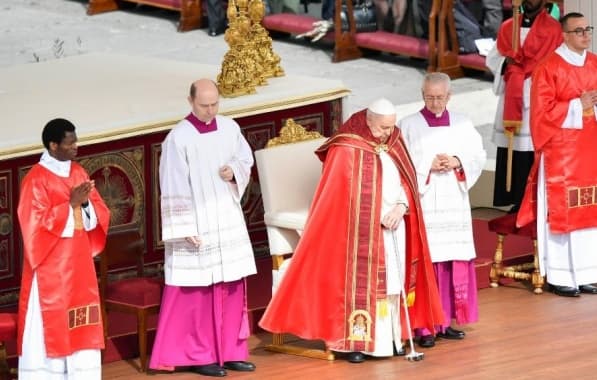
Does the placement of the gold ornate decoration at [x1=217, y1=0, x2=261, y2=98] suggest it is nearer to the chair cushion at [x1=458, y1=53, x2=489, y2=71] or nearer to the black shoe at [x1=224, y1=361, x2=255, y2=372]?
the black shoe at [x1=224, y1=361, x2=255, y2=372]

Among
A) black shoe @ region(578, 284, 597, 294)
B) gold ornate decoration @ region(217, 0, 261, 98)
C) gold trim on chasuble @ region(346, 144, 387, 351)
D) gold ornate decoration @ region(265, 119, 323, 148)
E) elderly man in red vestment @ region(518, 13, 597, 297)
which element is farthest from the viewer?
black shoe @ region(578, 284, 597, 294)

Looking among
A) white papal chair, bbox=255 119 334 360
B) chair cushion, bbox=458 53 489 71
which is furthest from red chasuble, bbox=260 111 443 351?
chair cushion, bbox=458 53 489 71

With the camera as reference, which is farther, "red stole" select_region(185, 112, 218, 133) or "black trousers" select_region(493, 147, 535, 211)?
"black trousers" select_region(493, 147, 535, 211)

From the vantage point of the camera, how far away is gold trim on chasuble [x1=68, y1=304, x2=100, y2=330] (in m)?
8.91

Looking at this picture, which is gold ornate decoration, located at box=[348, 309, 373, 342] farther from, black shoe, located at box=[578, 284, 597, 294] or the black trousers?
the black trousers

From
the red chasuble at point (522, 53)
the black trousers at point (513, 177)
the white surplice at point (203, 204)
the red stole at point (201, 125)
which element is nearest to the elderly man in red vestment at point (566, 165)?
the red chasuble at point (522, 53)

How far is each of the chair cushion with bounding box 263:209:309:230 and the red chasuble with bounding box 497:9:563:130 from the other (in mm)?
2063

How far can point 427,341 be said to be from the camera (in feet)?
32.6

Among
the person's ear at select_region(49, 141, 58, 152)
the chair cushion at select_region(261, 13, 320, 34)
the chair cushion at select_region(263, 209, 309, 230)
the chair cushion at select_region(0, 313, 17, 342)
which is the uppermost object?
the chair cushion at select_region(261, 13, 320, 34)

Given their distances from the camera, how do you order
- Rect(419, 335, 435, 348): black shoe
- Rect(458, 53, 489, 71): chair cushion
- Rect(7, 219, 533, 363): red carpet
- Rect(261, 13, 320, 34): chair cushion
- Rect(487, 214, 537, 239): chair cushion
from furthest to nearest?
1. Rect(261, 13, 320, 34): chair cushion
2. Rect(458, 53, 489, 71): chair cushion
3. Rect(487, 214, 537, 239): chair cushion
4. Rect(419, 335, 435, 348): black shoe
5. Rect(7, 219, 533, 363): red carpet

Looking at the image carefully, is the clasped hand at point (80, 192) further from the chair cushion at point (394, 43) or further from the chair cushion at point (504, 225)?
the chair cushion at point (394, 43)

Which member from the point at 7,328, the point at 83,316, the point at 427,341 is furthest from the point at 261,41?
the point at 7,328

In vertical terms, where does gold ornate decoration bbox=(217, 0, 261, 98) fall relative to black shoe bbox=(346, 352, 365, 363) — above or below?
above

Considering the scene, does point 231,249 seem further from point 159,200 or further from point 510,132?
point 510,132
